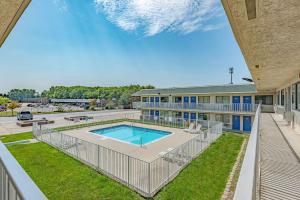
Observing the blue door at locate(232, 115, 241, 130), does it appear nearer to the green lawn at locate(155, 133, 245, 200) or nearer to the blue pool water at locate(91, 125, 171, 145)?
the blue pool water at locate(91, 125, 171, 145)

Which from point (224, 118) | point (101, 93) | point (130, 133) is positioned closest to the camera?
point (130, 133)

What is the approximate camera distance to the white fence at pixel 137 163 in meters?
7.09

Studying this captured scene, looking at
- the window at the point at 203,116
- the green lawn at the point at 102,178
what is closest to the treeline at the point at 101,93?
the window at the point at 203,116

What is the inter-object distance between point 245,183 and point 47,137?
52.0ft

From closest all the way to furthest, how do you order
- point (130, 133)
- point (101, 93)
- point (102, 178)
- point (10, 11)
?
point (10, 11) < point (102, 178) < point (130, 133) < point (101, 93)

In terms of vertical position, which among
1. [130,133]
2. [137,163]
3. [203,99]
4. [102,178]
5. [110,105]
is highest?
[203,99]

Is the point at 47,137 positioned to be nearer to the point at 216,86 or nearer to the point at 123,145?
the point at 123,145

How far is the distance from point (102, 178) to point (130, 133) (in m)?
11.7

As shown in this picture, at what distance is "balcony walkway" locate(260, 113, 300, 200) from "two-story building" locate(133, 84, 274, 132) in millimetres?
14805

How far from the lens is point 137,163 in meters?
8.29

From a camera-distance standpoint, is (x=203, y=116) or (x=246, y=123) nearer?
(x=246, y=123)

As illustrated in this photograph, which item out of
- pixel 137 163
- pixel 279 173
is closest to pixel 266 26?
pixel 279 173

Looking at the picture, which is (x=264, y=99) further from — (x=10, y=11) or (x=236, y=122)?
(x=10, y=11)

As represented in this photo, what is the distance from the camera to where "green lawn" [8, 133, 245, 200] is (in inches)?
250
